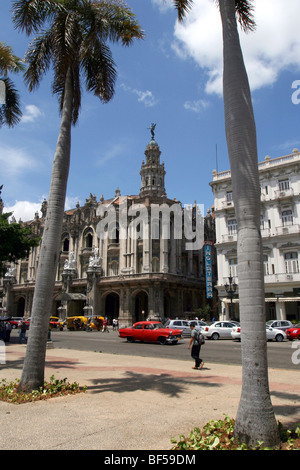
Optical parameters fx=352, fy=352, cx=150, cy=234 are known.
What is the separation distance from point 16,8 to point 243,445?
37.1ft

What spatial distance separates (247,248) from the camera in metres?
5.17

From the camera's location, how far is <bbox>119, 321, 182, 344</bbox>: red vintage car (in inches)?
862

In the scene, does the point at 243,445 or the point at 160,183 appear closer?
the point at 243,445

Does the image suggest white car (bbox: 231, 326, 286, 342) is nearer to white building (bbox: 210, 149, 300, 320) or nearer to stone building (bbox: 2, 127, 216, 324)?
white building (bbox: 210, 149, 300, 320)

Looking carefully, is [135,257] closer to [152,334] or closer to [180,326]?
[180,326]

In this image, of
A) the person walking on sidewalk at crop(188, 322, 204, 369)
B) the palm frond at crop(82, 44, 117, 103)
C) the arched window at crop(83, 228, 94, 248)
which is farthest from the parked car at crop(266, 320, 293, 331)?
the arched window at crop(83, 228, 94, 248)

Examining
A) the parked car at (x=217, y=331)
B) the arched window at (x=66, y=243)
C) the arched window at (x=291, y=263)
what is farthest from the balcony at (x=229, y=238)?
the arched window at (x=66, y=243)

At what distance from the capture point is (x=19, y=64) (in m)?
14.2

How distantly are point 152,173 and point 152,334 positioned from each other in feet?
116

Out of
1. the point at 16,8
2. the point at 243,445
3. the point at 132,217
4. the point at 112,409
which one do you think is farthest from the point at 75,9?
the point at 132,217

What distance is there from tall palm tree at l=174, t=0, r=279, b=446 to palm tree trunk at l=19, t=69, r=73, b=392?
470 centimetres

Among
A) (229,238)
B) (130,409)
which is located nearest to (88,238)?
(229,238)

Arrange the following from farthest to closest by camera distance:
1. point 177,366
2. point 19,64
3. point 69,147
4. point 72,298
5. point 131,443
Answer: point 72,298, point 19,64, point 177,366, point 69,147, point 131,443

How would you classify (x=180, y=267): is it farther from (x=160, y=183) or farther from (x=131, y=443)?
(x=131, y=443)
